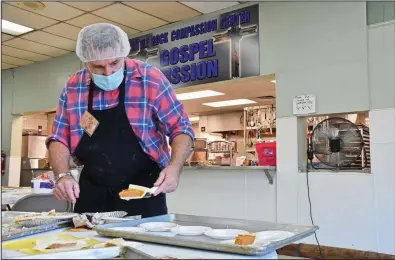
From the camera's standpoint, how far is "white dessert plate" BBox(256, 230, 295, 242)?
106cm

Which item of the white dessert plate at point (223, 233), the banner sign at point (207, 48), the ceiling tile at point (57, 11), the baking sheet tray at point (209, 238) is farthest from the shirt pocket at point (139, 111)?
the ceiling tile at point (57, 11)

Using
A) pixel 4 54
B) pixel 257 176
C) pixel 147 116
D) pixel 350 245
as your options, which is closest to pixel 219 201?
pixel 257 176

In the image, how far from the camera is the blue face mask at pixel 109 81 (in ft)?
5.77

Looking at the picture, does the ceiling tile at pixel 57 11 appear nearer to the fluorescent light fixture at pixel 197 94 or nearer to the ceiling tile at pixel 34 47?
the ceiling tile at pixel 34 47

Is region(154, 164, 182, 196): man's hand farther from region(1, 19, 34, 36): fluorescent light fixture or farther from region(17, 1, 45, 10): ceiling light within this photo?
region(1, 19, 34, 36): fluorescent light fixture

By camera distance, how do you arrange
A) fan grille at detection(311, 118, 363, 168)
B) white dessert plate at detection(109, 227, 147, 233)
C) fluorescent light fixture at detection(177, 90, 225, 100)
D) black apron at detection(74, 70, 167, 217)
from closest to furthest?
white dessert plate at detection(109, 227, 147, 233) → black apron at detection(74, 70, 167, 217) → fan grille at detection(311, 118, 363, 168) → fluorescent light fixture at detection(177, 90, 225, 100)

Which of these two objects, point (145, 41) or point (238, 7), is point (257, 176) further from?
point (145, 41)

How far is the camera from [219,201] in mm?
4758

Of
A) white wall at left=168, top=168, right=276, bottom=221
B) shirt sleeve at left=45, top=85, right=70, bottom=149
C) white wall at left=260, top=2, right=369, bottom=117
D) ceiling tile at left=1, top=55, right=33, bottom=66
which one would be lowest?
white wall at left=168, top=168, right=276, bottom=221

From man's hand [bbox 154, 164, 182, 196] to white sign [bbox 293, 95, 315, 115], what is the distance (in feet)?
8.86

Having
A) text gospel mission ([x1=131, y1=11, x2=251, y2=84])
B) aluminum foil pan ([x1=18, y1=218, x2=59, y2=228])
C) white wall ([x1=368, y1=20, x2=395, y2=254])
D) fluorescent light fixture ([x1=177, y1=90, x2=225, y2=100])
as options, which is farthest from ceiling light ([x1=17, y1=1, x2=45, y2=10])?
aluminum foil pan ([x1=18, y1=218, x2=59, y2=228])

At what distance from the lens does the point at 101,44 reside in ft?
5.88

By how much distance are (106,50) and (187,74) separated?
→ 3.49m

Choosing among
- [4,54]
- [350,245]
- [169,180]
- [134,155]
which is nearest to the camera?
[169,180]
